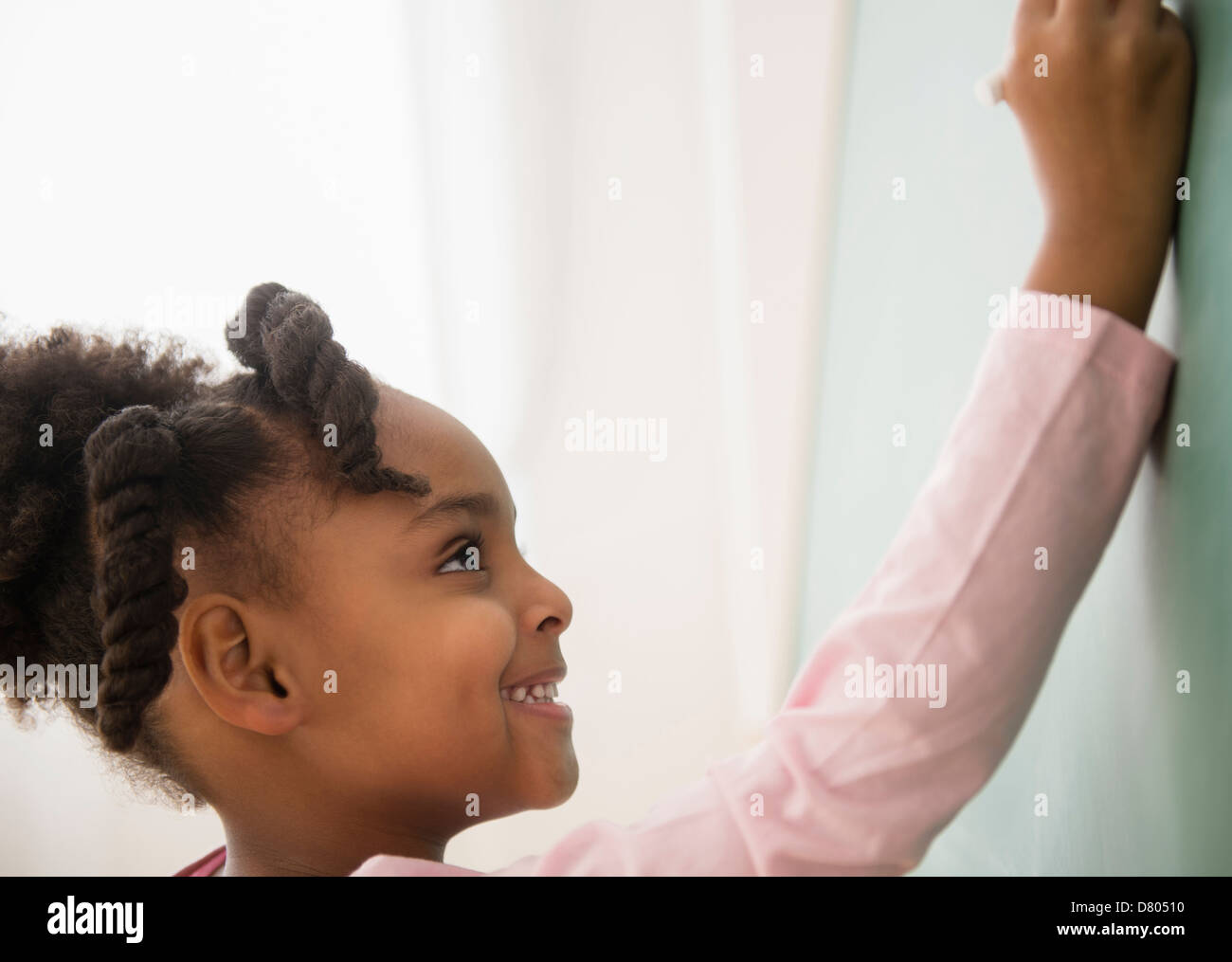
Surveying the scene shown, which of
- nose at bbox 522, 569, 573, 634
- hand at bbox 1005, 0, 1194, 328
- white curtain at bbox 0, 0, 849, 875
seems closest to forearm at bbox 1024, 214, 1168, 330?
hand at bbox 1005, 0, 1194, 328

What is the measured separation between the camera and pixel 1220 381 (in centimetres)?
42

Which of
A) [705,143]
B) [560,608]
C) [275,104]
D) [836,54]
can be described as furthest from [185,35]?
[560,608]

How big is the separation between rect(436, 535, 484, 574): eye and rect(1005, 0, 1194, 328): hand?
34 centimetres

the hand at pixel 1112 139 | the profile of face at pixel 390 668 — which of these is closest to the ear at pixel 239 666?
the profile of face at pixel 390 668

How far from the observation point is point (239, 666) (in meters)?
0.60

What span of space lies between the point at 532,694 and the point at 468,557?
3.8 inches

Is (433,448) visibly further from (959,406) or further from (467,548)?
(959,406)

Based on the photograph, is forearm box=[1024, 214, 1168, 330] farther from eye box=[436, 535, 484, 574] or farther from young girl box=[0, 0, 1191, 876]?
eye box=[436, 535, 484, 574]

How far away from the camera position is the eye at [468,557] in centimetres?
63

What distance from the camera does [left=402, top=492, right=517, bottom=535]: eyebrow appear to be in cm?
62

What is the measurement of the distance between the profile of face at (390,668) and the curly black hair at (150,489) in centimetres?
2

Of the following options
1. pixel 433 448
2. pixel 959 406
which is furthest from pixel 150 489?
pixel 959 406
